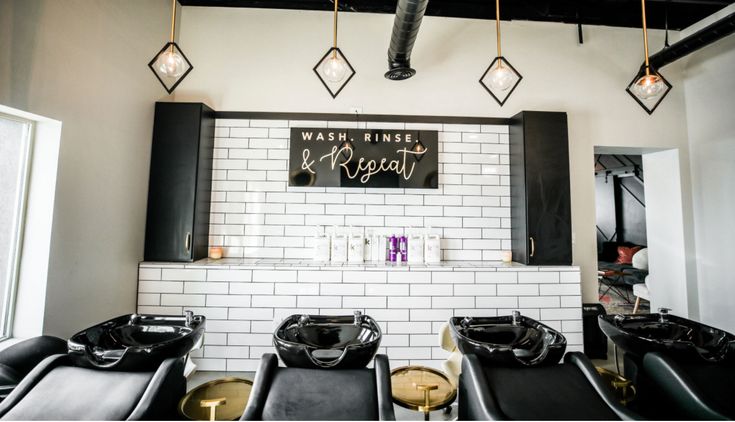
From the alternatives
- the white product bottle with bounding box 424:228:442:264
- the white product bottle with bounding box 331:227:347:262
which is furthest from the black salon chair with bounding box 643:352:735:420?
the white product bottle with bounding box 331:227:347:262

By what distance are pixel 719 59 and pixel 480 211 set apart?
3.01 metres

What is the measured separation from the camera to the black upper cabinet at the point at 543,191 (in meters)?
2.95

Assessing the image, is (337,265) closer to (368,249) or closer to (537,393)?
(368,249)

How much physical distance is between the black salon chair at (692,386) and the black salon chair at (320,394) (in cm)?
129

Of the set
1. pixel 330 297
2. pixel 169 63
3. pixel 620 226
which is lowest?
pixel 330 297

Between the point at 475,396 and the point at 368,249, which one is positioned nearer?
the point at 475,396

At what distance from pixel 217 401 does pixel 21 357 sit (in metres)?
1.18

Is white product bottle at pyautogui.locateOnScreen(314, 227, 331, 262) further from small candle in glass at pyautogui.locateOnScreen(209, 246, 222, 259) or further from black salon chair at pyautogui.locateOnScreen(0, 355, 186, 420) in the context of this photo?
black salon chair at pyautogui.locateOnScreen(0, 355, 186, 420)

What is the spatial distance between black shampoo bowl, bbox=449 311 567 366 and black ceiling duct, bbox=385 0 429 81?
2.34 meters

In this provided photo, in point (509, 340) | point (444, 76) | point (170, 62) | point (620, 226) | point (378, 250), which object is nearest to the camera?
point (509, 340)

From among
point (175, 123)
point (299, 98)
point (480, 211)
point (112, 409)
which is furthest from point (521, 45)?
point (112, 409)

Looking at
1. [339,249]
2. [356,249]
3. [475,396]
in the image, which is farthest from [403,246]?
[475,396]

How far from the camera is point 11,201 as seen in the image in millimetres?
1956

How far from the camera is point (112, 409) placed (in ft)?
3.89
